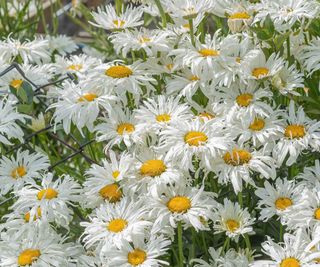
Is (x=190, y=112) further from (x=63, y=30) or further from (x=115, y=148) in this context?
(x=63, y=30)

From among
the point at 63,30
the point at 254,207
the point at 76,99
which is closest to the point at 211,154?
the point at 254,207

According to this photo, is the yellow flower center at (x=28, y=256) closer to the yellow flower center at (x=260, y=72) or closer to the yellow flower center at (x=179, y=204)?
the yellow flower center at (x=179, y=204)

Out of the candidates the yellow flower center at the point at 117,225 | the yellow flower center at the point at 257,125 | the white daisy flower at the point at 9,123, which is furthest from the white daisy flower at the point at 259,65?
the white daisy flower at the point at 9,123

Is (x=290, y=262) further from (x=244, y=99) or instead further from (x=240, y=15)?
(x=240, y=15)

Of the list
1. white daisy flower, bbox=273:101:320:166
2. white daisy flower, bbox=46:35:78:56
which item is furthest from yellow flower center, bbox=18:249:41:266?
white daisy flower, bbox=46:35:78:56

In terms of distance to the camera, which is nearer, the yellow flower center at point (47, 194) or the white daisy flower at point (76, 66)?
the yellow flower center at point (47, 194)

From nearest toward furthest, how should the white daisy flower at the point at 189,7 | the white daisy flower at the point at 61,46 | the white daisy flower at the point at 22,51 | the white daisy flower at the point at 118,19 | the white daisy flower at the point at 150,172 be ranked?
the white daisy flower at the point at 150,172 → the white daisy flower at the point at 189,7 → the white daisy flower at the point at 118,19 → the white daisy flower at the point at 22,51 → the white daisy flower at the point at 61,46
